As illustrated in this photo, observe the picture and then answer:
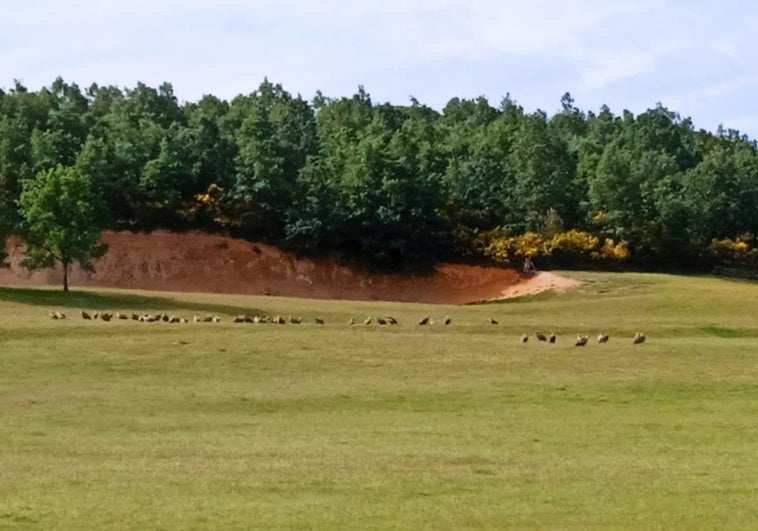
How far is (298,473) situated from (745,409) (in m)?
14.2

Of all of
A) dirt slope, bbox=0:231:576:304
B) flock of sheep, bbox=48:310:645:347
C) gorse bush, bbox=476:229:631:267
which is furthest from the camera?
gorse bush, bbox=476:229:631:267

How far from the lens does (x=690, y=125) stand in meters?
163

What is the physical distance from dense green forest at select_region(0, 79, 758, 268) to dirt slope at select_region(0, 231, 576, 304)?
5.33 ft

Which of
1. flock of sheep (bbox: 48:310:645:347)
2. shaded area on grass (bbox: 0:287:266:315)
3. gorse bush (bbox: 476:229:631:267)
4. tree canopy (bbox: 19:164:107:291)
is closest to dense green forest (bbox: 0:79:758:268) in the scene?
gorse bush (bbox: 476:229:631:267)

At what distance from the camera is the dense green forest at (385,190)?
89.3 meters

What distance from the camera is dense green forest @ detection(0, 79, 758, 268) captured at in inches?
3516

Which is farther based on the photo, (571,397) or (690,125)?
(690,125)

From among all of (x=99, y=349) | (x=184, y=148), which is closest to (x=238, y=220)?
(x=184, y=148)

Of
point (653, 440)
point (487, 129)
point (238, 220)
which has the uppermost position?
point (487, 129)

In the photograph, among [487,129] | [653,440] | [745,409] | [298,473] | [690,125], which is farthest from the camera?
[690,125]

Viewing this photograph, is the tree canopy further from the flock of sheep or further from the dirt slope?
the dirt slope

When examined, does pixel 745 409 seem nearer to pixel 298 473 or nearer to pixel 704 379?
pixel 704 379

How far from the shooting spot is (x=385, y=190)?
89500mm

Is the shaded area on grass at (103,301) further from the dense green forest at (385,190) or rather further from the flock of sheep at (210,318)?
the dense green forest at (385,190)
